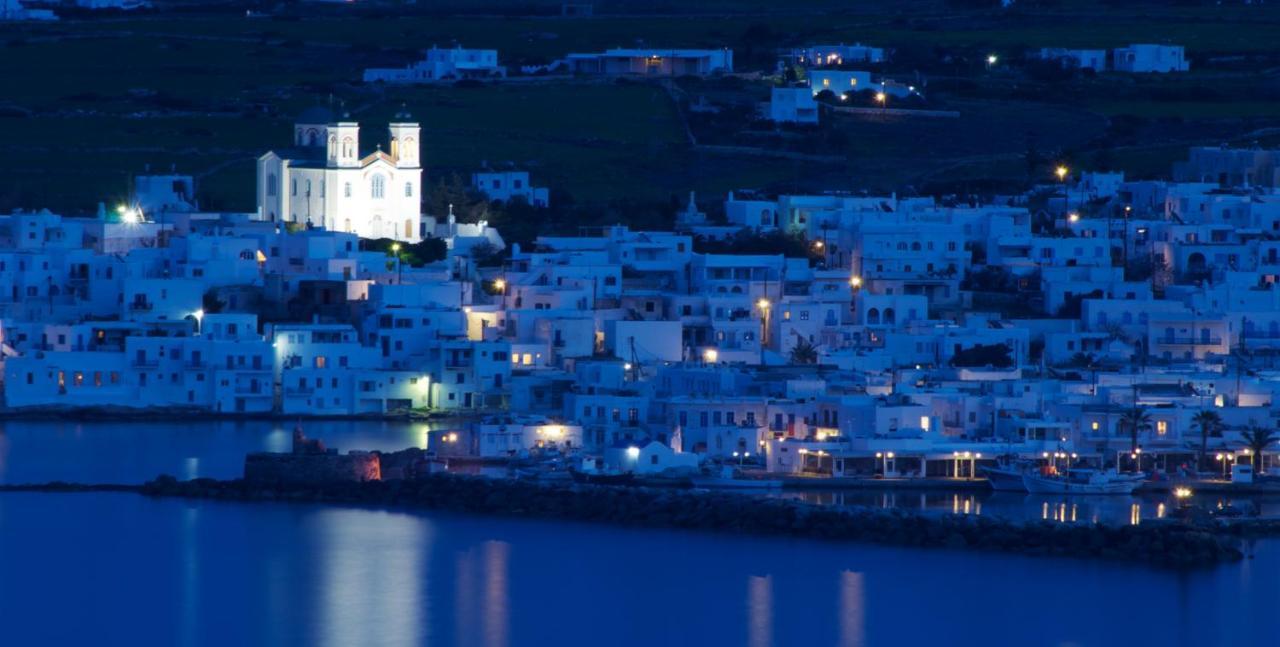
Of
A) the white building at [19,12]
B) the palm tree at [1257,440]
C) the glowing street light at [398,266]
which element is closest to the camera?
the palm tree at [1257,440]

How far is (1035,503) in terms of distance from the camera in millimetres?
34094

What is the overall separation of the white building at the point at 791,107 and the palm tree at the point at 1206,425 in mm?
24046

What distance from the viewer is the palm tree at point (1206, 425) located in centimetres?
3541

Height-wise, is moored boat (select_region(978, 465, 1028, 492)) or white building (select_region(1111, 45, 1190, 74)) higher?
white building (select_region(1111, 45, 1190, 74))

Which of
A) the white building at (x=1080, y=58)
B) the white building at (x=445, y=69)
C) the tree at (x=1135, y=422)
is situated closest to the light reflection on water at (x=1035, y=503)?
the tree at (x=1135, y=422)

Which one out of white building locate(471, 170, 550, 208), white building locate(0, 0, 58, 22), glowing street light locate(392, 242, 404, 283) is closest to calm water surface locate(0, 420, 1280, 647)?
glowing street light locate(392, 242, 404, 283)

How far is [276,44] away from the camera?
232 ft

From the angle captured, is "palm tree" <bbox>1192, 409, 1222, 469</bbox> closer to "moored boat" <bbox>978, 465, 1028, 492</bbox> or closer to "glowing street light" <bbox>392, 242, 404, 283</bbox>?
"moored boat" <bbox>978, 465, 1028, 492</bbox>

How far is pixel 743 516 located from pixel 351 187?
1675 centimetres

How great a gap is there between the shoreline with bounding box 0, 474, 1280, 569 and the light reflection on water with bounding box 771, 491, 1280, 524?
0.79 metres

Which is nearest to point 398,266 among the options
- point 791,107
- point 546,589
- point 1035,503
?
point 1035,503

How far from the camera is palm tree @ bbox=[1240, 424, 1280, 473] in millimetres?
35344

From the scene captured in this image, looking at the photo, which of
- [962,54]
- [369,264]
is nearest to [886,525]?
[369,264]

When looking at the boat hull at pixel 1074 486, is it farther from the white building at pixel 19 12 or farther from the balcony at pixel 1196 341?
the white building at pixel 19 12
